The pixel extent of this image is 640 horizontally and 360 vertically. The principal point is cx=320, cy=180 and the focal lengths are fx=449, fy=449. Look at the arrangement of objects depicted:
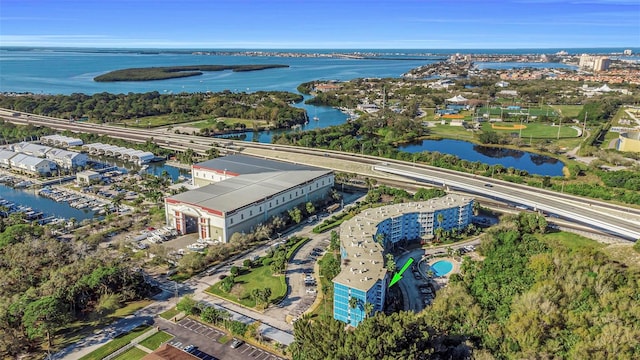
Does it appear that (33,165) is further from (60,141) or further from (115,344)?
(115,344)

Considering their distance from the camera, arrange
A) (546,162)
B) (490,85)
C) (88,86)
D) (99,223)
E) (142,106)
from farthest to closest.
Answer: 1. (88,86)
2. (490,85)
3. (142,106)
4. (546,162)
5. (99,223)

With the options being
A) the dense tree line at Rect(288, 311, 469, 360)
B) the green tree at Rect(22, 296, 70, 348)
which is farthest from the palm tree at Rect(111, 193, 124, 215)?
the dense tree line at Rect(288, 311, 469, 360)

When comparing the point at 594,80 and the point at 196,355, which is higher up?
the point at 594,80

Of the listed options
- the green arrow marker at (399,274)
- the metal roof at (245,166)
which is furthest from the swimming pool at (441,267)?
the metal roof at (245,166)

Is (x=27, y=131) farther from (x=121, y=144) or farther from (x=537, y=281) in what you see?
(x=537, y=281)

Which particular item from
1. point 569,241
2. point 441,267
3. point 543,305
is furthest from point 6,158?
point 569,241

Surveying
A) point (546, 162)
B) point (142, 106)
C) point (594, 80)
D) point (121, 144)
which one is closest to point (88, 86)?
point (142, 106)
